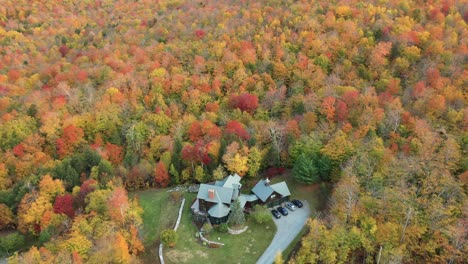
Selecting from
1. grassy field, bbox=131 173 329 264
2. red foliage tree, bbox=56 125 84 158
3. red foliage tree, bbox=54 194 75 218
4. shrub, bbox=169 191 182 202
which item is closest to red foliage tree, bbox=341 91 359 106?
grassy field, bbox=131 173 329 264

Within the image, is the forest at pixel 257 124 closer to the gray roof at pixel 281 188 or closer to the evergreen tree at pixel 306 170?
the evergreen tree at pixel 306 170

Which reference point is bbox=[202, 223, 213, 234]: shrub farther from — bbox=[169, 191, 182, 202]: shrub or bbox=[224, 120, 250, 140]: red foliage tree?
bbox=[224, 120, 250, 140]: red foliage tree

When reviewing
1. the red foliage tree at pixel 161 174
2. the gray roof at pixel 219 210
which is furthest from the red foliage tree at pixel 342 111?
the red foliage tree at pixel 161 174

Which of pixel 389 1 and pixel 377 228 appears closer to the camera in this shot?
pixel 377 228

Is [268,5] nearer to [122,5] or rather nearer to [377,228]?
[122,5]

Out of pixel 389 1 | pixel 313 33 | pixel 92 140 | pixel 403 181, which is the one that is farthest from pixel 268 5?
pixel 403 181
